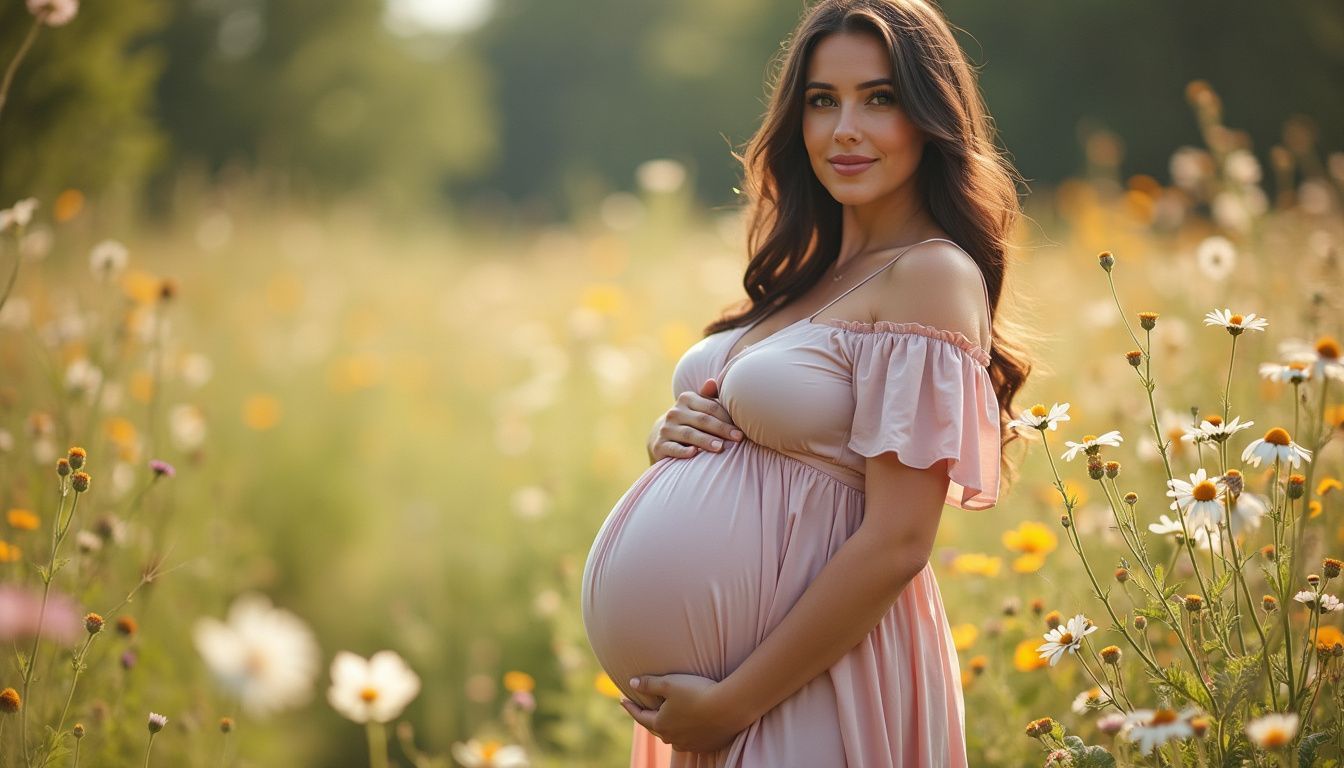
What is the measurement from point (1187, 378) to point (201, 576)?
8.96 ft

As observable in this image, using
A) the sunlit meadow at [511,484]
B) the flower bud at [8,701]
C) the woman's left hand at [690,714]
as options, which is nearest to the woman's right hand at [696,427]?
the woman's left hand at [690,714]

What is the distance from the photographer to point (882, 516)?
1.46 metres

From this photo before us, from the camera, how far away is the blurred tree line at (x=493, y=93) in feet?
12.0

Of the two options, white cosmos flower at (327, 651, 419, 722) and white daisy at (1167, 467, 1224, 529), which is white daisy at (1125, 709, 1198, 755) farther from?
white cosmos flower at (327, 651, 419, 722)

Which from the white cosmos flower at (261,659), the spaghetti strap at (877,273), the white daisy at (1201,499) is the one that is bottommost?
the white cosmos flower at (261,659)

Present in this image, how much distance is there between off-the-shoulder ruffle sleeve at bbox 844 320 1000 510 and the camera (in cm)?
144

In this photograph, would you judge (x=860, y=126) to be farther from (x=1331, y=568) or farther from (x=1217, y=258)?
(x=1217, y=258)

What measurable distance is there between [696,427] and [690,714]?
0.45 meters

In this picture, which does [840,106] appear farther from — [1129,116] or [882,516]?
[1129,116]

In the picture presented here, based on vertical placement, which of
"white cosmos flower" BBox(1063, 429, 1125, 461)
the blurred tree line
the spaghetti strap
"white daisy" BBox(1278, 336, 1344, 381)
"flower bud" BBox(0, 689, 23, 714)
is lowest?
"flower bud" BBox(0, 689, 23, 714)

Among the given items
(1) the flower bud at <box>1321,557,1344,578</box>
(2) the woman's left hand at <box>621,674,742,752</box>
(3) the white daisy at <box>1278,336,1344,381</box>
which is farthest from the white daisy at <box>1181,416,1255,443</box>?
(2) the woman's left hand at <box>621,674,742,752</box>

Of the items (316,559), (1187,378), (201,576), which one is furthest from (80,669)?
(316,559)

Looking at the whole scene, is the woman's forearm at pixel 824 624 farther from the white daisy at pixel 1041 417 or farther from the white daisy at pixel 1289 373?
the white daisy at pixel 1289 373

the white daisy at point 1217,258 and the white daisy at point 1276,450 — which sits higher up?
the white daisy at point 1217,258
